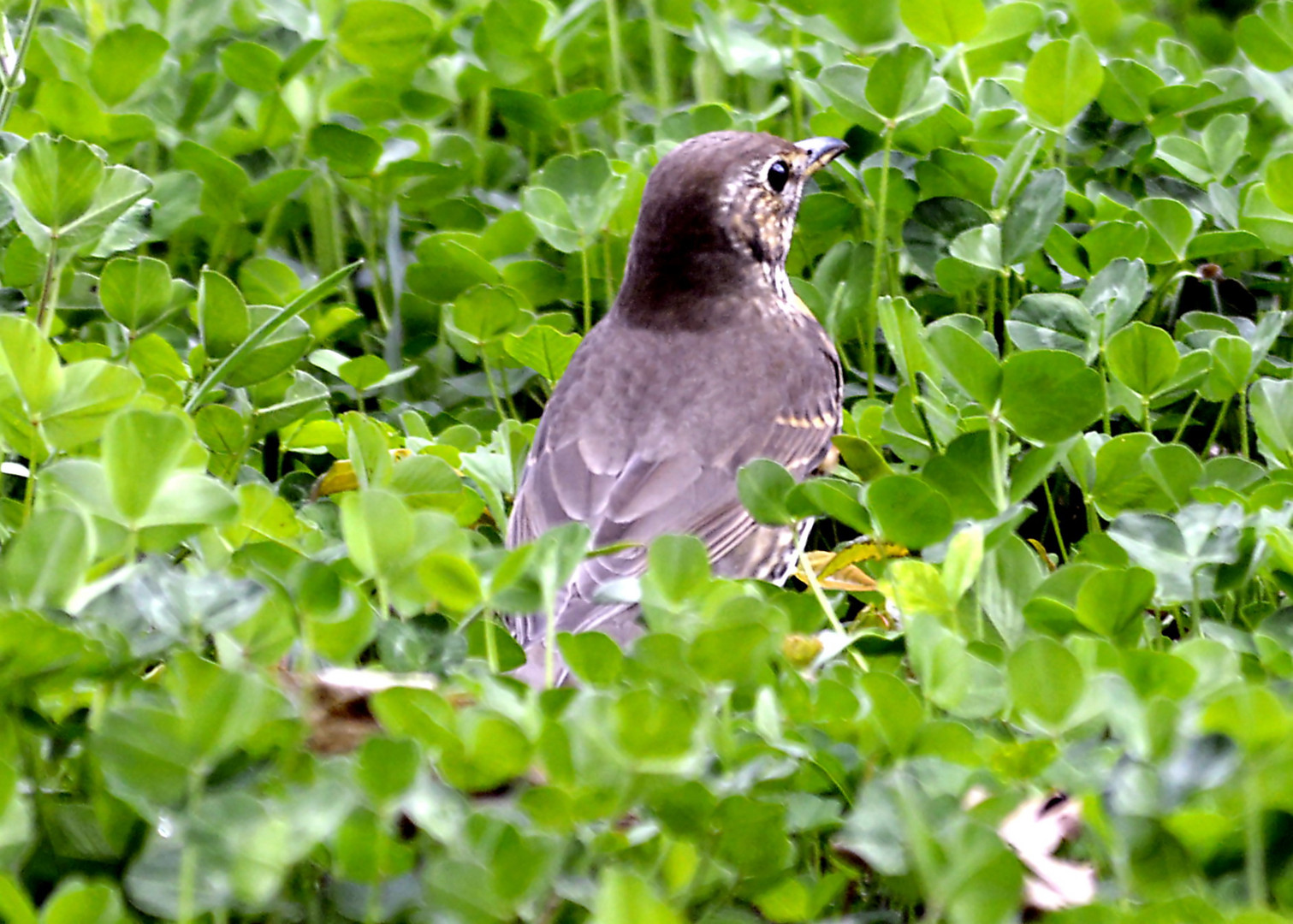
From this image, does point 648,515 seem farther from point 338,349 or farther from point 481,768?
point 481,768

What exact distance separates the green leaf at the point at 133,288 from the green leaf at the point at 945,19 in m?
2.02

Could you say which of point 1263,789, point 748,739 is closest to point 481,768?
point 748,739

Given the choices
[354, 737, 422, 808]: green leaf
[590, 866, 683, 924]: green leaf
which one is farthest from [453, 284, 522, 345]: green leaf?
[590, 866, 683, 924]: green leaf

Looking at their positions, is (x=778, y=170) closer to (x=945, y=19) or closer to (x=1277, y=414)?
(x=945, y=19)

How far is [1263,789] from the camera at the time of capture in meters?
1.65

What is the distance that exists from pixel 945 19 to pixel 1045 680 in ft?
9.01

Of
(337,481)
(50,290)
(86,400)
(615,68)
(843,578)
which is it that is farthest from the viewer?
(615,68)

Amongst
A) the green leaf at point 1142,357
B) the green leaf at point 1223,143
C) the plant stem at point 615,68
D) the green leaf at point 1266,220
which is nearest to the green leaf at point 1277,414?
the green leaf at point 1142,357

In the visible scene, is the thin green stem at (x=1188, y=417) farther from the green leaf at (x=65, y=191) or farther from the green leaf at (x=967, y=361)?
the green leaf at (x=65, y=191)

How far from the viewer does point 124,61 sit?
4.27 meters

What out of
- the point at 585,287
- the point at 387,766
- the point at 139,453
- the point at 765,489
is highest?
the point at 139,453

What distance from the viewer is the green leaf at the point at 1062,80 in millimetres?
3869

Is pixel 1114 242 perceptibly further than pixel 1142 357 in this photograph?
Yes

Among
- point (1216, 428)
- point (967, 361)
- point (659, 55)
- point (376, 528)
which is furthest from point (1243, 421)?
point (659, 55)
